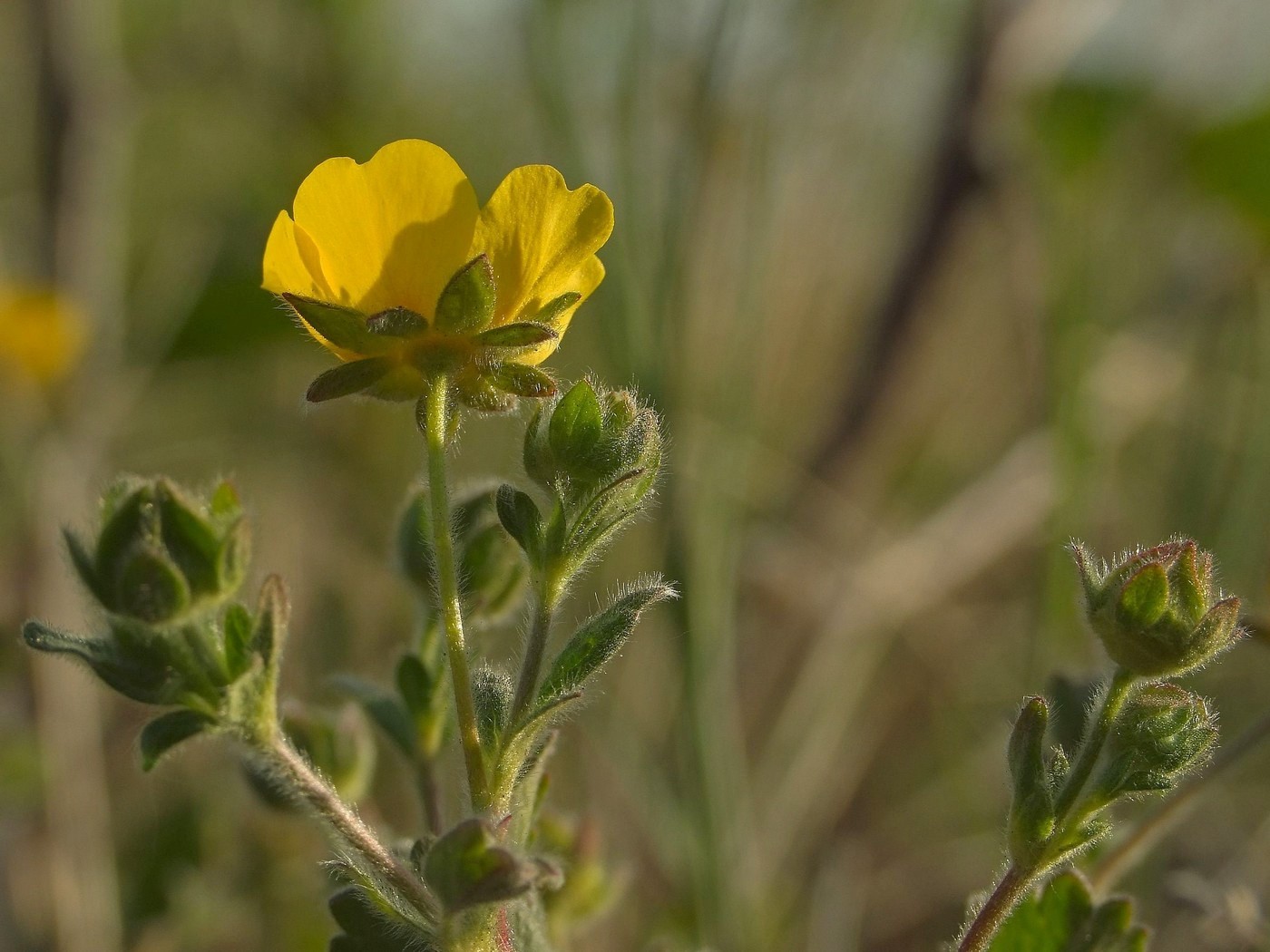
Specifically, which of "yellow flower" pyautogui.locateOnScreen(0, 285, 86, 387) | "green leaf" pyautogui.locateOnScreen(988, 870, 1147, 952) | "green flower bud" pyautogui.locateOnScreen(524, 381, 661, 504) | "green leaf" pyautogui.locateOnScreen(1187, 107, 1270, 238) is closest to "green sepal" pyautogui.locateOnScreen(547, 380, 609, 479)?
"green flower bud" pyautogui.locateOnScreen(524, 381, 661, 504)

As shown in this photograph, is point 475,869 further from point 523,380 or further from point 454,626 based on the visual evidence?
point 523,380

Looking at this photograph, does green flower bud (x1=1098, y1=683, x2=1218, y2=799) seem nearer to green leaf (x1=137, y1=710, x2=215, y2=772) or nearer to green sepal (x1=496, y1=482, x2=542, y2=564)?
green sepal (x1=496, y1=482, x2=542, y2=564)

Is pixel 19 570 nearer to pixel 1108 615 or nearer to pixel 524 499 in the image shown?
pixel 524 499

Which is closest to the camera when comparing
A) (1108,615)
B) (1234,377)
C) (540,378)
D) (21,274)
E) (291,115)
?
(1108,615)

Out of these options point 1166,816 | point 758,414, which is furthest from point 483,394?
point 758,414

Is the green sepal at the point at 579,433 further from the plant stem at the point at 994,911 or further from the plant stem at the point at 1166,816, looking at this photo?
the plant stem at the point at 1166,816

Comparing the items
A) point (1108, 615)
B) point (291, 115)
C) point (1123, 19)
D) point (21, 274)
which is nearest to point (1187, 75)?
point (1123, 19)
